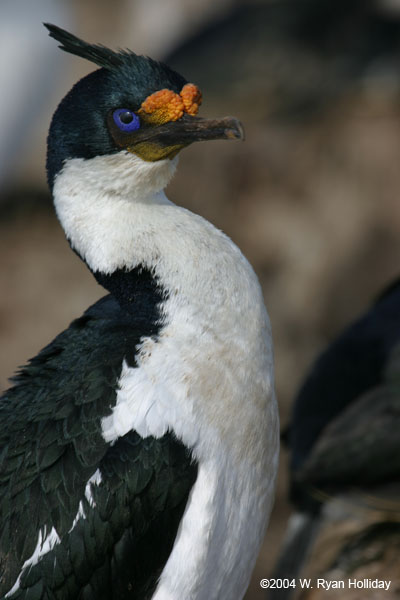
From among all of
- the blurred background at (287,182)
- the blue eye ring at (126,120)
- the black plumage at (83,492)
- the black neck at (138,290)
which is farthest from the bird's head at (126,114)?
the blurred background at (287,182)

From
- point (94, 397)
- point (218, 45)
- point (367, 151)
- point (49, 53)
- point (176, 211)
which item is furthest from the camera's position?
point (49, 53)

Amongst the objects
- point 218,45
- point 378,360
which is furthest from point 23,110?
point 378,360

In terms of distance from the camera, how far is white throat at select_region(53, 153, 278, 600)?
2.44 m

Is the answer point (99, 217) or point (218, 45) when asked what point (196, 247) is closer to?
point (99, 217)

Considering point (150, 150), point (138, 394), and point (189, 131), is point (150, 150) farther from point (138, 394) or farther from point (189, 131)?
point (138, 394)

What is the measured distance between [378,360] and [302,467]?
0.60m

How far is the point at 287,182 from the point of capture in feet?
25.8

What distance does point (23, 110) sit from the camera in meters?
10.2

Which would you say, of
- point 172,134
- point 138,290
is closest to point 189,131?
point 172,134

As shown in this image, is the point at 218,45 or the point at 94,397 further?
the point at 218,45

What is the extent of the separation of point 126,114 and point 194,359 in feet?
2.43

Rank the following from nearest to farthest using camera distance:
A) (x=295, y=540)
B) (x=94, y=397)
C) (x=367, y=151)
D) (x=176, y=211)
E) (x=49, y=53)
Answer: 1. (x=94, y=397)
2. (x=176, y=211)
3. (x=295, y=540)
4. (x=367, y=151)
5. (x=49, y=53)

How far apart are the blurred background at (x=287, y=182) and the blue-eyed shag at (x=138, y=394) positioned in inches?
169
